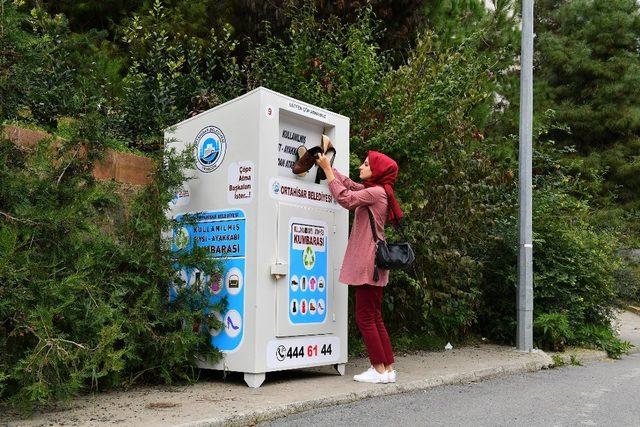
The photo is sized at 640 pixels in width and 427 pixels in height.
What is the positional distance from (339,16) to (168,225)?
550 cm

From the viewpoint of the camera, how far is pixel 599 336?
9.49 m

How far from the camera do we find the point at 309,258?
5.90 meters

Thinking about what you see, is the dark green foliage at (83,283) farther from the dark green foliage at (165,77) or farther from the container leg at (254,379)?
the dark green foliage at (165,77)

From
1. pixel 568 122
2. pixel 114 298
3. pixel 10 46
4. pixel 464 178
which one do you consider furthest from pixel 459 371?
pixel 568 122

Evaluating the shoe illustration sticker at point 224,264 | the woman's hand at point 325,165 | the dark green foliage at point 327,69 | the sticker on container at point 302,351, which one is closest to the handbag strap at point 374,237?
the woman's hand at point 325,165

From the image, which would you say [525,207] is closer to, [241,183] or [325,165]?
[325,165]

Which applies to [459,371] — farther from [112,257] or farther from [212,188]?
[112,257]

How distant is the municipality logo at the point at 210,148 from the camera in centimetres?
578

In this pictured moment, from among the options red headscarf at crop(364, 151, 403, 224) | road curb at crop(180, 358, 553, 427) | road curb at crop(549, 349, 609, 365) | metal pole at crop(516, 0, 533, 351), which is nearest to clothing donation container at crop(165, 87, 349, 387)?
red headscarf at crop(364, 151, 403, 224)

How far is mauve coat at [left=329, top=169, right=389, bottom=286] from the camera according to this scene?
5.71 metres

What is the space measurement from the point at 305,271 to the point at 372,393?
3.79ft

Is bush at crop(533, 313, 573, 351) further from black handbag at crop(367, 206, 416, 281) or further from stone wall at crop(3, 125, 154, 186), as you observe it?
stone wall at crop(3, 125, 154, 186)

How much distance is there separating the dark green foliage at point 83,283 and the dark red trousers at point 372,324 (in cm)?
126

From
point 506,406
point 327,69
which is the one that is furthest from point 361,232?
point 327,69
